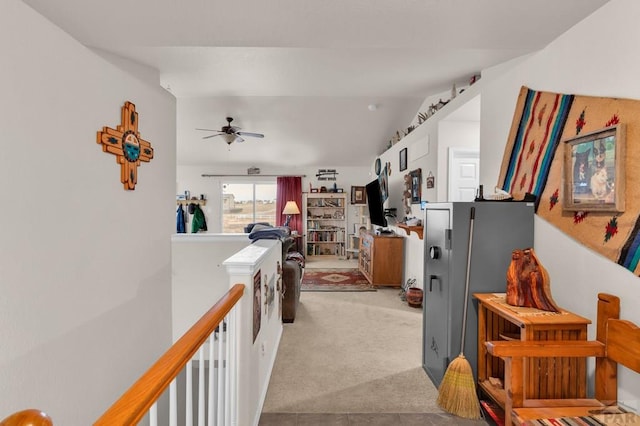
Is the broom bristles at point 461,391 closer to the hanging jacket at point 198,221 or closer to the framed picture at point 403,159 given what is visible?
the framed picture at point 403,159

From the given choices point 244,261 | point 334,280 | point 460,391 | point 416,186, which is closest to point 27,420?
point 244,261

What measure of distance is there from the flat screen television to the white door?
1541mm

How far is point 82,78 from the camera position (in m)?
2.02

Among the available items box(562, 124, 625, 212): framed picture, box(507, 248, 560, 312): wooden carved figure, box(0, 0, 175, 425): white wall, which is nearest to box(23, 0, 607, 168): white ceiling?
box(0, 0, 175, 425): white wall

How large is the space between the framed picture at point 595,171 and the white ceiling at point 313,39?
0.64 m

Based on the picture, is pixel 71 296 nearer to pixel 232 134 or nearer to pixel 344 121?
pixel 232 134

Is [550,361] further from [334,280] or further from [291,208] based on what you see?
[291,208]

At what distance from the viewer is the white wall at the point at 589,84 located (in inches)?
55.7

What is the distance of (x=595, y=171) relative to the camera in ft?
5.12

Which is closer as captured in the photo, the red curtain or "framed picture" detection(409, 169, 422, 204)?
"framed picture" detection(409, 169, 422, 204)

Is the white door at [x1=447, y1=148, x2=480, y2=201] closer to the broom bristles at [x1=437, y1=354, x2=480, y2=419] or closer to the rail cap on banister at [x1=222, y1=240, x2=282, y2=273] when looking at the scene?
the broom bristles at [x1=437, y1=354, x2=480, y2=419]

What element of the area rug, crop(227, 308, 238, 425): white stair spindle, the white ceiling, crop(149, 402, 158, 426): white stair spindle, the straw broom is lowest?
the area rug

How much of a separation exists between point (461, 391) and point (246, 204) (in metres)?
6.86

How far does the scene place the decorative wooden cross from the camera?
2277 mm
